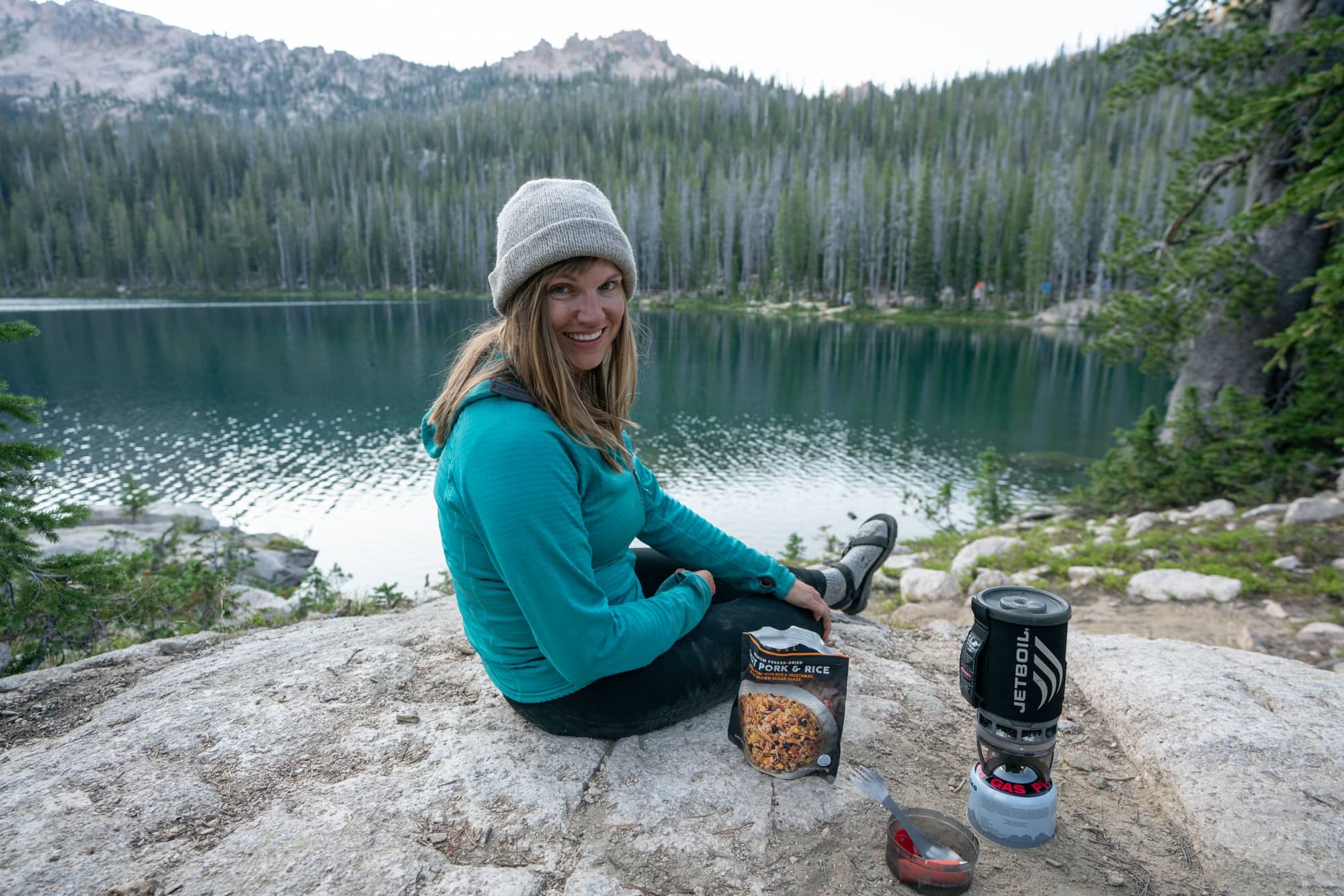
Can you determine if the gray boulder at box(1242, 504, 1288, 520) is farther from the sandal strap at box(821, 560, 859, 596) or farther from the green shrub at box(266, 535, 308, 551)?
the green shrub at box(266, 535, 308, 551)

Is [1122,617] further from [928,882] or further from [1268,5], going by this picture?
[1268,5]

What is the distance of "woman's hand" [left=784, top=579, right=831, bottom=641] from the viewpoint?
3.16 m

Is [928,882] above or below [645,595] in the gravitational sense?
below

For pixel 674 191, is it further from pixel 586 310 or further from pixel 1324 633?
pixel 586 310

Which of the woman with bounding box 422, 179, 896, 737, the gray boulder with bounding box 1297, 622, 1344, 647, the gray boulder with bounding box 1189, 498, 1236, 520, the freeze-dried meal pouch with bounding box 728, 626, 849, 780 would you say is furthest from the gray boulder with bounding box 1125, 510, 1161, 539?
the freeze-dried meal pouch with bounding box 728, 626, 849, 780

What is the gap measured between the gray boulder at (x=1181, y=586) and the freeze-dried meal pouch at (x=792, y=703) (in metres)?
4.69

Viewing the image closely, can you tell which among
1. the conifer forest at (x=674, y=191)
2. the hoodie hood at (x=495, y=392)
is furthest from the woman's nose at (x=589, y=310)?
the conifer forest at (x=674, y=191)

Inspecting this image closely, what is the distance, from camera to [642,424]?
22094 millimetres

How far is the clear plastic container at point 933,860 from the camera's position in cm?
217

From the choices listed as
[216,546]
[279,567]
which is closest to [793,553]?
[279,567]

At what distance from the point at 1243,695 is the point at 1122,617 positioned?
2.44 metres

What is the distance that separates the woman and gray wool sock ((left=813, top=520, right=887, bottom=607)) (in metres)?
0.48

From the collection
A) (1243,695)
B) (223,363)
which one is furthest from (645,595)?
(223,363)

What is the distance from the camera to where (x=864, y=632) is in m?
4.43
